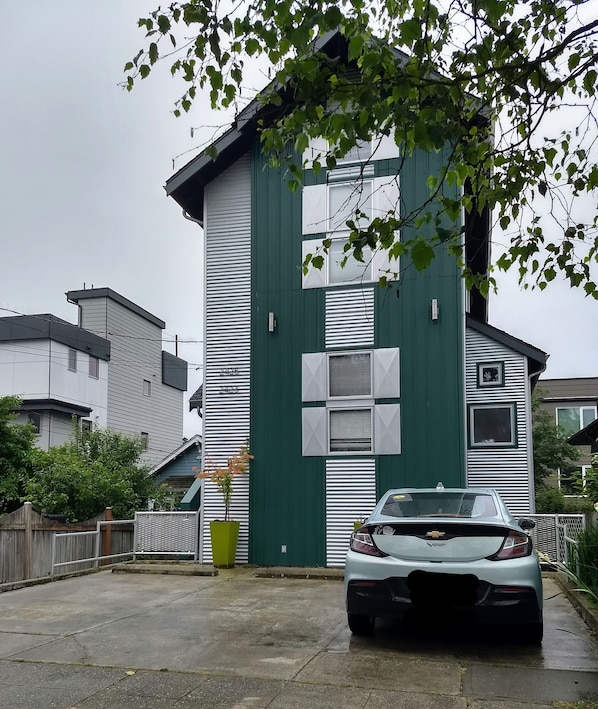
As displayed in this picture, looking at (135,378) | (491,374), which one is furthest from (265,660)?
(135,378)

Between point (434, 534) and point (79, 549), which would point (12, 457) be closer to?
point (79, 549)

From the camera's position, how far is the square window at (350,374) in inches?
515

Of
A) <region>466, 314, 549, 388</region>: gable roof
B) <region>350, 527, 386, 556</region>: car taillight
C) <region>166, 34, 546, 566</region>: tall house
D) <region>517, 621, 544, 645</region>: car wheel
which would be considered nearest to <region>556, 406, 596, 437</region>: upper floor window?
<region>466, 314, 549, 388</region>: gable roof

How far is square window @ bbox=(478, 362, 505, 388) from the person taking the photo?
14031 mm

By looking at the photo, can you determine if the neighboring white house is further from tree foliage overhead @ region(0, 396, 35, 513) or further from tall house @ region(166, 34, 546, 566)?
tall house @ region(166, 34, 546, 566)

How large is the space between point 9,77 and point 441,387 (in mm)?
7835

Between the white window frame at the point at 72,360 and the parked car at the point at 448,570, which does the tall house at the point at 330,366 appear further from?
the white window frame at the point at 72,360

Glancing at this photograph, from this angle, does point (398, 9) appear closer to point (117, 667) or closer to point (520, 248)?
point (520, 248)

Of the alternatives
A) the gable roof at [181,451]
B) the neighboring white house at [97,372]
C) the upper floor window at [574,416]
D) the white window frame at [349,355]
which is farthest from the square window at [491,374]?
the upper floor window at [574,416]

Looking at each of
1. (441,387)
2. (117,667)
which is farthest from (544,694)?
(441,387)

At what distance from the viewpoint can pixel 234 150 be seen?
14219 mm

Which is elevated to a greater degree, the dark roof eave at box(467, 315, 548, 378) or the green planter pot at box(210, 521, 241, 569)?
the dark roof eave at box(467, 315, 548, 378)

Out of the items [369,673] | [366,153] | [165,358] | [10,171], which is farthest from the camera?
[165,358]

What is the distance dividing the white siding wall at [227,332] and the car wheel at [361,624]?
6494mm
